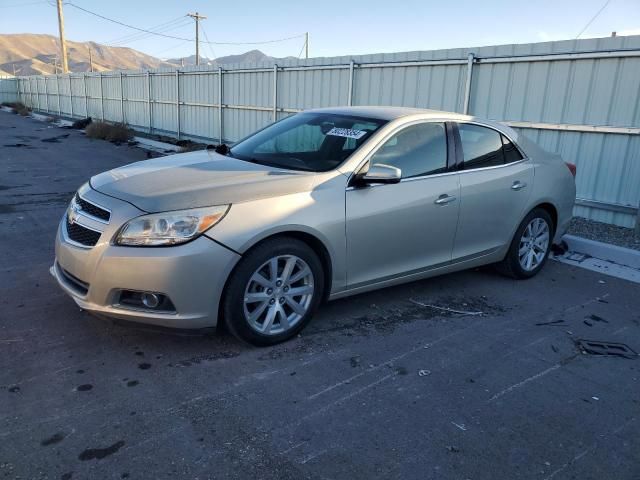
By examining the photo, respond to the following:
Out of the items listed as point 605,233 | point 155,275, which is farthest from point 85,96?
point 155,275

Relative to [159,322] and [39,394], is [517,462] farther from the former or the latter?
[39,394]

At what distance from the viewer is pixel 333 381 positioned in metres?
3.37

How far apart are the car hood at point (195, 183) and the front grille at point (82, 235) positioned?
0.28m

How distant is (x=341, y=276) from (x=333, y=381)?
89cm

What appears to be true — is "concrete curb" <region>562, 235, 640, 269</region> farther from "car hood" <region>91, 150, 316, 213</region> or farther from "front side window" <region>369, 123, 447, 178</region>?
"car hood" <region>91, 150, 316, 213</region>

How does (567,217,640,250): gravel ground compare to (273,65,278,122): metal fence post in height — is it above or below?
below

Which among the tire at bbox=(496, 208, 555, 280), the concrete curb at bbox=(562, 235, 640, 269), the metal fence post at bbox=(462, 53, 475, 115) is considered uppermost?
the metal fence post at bbox=(462, 53, 475, 115)

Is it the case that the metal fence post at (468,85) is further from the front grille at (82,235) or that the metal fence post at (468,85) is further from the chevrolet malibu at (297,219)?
the front grille at (82,235)

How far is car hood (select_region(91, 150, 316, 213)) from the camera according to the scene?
11.3 ft

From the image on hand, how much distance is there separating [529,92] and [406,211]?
5.15 metres

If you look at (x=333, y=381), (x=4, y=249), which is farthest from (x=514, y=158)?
(x=4, y=249)

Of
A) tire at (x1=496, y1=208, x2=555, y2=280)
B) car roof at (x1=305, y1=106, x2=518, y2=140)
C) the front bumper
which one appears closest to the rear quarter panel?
tire at (x1=496, y1=208, x2=555, y2=280)

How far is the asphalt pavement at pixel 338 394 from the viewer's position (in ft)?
8.62

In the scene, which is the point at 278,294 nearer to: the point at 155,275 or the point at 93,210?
the point at 155,275
